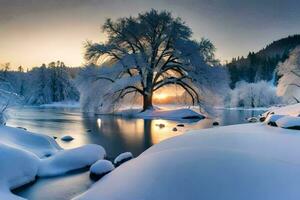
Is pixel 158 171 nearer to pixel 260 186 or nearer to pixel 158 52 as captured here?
pixel 260 186

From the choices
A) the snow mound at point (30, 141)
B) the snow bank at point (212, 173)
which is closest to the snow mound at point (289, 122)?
the snow bank at point (212, 173)

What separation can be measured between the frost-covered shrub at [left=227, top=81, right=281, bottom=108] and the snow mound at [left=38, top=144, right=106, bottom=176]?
5202 centimetres

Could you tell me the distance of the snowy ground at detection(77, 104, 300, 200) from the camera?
663 centimetres

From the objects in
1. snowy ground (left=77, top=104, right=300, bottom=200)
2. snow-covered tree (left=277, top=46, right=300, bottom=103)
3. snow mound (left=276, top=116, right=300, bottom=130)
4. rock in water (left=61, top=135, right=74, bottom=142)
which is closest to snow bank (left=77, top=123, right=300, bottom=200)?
snowy ground (left=77, top=104, right=300, bottom=200)

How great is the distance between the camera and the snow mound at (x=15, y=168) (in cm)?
977

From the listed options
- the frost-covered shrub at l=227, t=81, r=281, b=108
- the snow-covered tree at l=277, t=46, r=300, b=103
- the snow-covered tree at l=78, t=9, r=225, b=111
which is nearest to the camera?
the snow-covered tree at l=78, t=9, r=225, b=111

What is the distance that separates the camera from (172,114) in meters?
32.1

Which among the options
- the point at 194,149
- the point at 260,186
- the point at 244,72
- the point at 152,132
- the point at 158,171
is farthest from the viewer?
the point at 244,72

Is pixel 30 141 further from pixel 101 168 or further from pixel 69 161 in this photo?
pixel 101 168

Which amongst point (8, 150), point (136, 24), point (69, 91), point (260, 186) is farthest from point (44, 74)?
point (260, 186)

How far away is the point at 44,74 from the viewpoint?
7625cm

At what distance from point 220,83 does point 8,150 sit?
25849 millimetres

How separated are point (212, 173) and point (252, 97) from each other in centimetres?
5831

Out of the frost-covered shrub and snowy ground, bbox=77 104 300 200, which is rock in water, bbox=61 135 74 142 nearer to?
snowy ground, bbox=77 104 300 200
